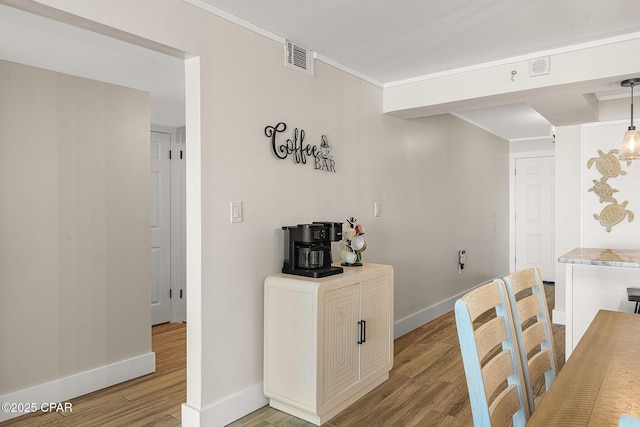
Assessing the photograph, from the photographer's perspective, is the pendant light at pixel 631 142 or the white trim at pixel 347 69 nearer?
the pendant light at pixel 631 142

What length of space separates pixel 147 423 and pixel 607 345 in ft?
7.81

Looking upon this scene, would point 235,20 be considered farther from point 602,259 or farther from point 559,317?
point 559,317

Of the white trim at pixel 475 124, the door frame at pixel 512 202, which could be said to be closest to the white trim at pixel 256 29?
the white trim at pixel 475 124

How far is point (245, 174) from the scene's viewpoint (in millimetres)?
2615

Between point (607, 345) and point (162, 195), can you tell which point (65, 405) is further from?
point (607, 345)

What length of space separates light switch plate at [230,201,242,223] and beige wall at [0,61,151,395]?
1180mm

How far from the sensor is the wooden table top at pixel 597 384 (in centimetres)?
98

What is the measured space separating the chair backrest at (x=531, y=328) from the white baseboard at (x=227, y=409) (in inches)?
65.7

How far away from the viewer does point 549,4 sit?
2.35 m

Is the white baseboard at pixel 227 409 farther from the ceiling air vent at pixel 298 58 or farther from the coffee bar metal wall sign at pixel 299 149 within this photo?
the ceiling air vent at pixel 298 58

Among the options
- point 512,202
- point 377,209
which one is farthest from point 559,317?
point 512,202

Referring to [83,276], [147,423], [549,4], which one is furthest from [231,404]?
[549,4]

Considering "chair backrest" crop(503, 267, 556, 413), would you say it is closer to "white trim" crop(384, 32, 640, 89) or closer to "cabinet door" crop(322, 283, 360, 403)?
"cabinet door" crop(322, 283, 360, 403)

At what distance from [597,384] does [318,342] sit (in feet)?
4.93
